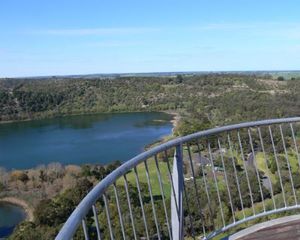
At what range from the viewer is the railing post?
1.95 m

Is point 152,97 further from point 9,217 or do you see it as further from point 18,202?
point 9,217

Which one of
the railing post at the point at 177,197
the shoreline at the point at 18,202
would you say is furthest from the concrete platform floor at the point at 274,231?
the shoreline at the point at 18,202

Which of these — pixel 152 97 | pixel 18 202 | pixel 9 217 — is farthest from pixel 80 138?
pixel 152 97

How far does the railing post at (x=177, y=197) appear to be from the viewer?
1950mm

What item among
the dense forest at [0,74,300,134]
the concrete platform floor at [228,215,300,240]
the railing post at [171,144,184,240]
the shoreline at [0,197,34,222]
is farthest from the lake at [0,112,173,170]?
the railing post at [171,144,184,240]

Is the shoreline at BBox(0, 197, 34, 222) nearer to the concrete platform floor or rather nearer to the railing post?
the concrete platform floor

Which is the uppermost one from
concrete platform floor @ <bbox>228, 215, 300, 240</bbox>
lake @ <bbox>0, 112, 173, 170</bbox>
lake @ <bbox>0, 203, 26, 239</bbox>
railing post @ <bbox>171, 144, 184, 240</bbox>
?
railing post @ <bbox>171, 144, 184, 240</bbox>

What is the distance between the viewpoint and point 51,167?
35.2 meters

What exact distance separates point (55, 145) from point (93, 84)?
39682mm

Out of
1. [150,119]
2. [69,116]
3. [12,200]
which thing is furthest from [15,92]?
[12,200]

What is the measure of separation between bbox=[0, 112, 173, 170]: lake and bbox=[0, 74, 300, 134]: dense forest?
3.57m

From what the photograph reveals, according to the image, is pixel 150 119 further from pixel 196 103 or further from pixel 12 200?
pixel 12 200

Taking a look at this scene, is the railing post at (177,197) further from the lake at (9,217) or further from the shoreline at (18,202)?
the shoreline at (18,202)

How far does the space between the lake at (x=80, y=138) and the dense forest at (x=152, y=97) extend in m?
3.57
